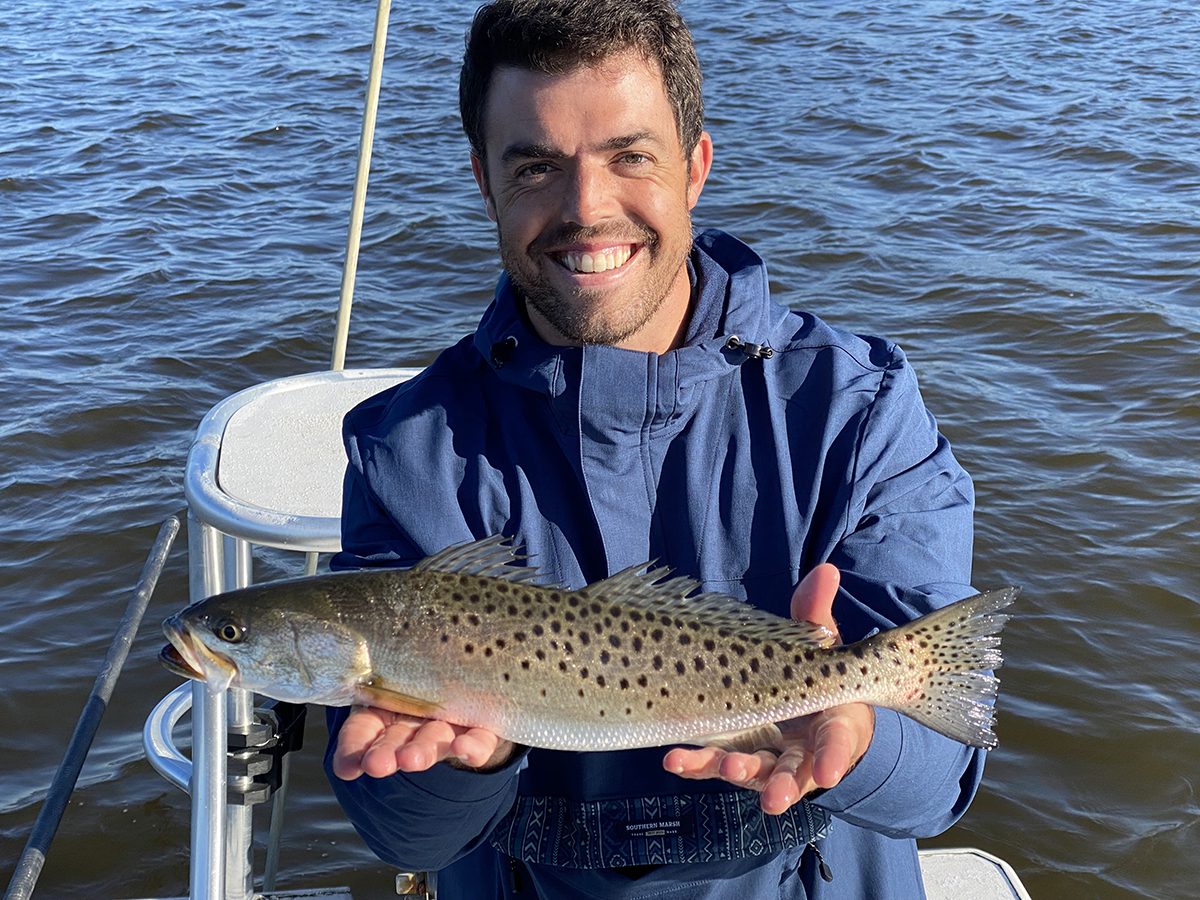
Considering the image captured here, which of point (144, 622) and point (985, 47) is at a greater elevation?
point (985, 47)

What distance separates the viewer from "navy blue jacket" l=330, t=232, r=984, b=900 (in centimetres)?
352

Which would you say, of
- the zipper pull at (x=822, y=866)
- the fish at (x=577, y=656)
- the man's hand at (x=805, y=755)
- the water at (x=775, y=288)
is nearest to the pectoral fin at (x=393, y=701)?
the fish at (x=577, y=656)

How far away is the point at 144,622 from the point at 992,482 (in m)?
6.53

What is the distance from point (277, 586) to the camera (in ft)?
11.3

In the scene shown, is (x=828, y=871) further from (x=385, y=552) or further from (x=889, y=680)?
(x=385, y=552)

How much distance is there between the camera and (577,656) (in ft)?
10.8

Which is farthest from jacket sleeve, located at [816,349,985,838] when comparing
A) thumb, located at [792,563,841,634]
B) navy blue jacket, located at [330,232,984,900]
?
thumb, located at [792,563,841,634]

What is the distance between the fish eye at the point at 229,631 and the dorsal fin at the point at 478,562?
473 millimetres

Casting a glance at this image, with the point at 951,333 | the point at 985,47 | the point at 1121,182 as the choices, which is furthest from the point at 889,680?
the point at 985,47

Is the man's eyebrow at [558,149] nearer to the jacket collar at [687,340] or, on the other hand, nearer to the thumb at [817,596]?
the jacket collar at [687,340]

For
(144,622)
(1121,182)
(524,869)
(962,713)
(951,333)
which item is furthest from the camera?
(1121,182)

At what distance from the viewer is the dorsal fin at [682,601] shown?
10.9 ft

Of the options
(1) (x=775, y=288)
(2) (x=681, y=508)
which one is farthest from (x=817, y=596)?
(1) (x=775, y=288)

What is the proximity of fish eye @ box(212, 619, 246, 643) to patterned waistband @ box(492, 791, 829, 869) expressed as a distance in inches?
36.0
